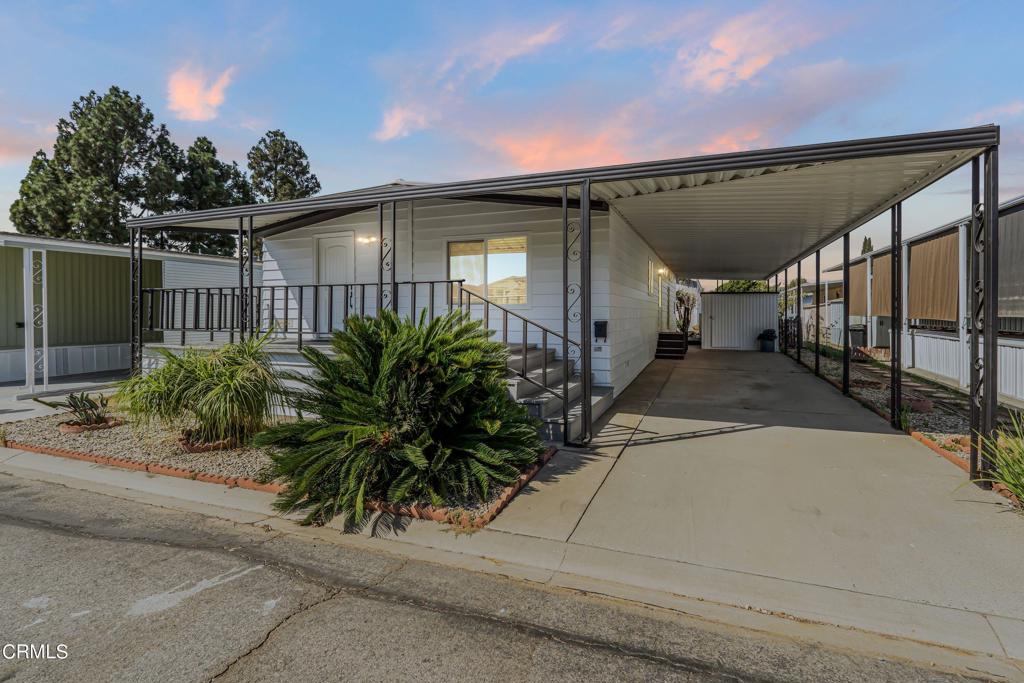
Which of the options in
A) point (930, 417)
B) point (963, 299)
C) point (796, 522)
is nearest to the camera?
point (796, 522)

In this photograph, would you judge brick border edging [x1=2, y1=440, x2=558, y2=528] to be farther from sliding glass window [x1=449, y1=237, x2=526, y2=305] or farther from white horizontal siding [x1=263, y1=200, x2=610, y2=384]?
sliding glass window [x1=449, y1=237, x2=526, y2=305]

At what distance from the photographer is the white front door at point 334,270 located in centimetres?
899

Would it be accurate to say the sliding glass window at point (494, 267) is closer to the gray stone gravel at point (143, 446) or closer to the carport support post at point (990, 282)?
the gray stone gravel at point (143, 446)

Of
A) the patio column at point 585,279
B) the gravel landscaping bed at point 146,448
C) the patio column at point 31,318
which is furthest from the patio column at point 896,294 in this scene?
the patio column at point 31,318

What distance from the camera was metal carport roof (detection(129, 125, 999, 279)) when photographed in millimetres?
4258

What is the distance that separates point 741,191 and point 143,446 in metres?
7.67

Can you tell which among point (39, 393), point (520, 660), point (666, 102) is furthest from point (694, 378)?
point (39, 393)

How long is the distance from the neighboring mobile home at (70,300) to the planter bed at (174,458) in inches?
150

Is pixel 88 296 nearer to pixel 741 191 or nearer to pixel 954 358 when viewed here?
pixel 741 191

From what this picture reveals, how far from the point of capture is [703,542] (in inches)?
125

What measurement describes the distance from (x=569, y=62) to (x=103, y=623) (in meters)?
8.71

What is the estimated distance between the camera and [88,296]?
1090cm

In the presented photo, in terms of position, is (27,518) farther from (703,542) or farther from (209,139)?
(209,139)

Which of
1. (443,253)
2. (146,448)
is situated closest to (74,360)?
(146,448)
